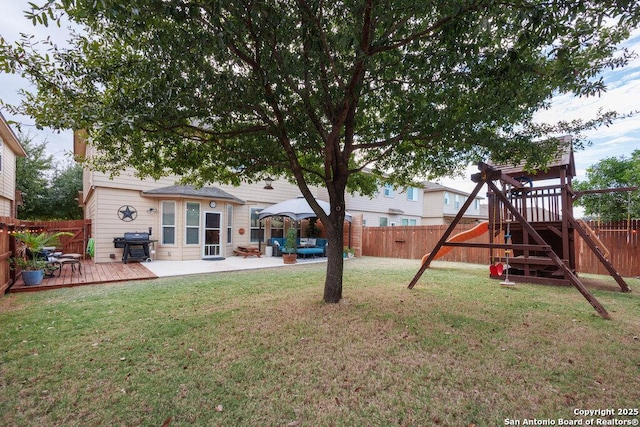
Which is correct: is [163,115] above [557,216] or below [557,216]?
above

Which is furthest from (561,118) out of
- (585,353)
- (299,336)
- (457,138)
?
(299,336)

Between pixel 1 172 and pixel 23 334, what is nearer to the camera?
pixel 23 334

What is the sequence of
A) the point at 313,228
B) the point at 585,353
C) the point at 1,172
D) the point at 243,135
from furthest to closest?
the point at 313,228
the point at 1,172
the point at 243,135
the point at 585,353

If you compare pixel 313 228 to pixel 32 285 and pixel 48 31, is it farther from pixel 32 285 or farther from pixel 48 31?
pixel 48 31

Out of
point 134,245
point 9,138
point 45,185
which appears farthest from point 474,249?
point 45,185

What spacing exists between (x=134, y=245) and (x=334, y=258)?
9.03 metres

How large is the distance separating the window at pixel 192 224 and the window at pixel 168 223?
0.48m

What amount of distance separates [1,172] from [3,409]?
11.3m

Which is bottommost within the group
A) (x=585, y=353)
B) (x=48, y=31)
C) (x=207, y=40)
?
(x=585, y=353)

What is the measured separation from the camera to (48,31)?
155 inches

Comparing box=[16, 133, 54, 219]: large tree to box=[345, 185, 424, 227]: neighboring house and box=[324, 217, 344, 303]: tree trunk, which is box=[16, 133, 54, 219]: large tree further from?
box=[324, 217, 344, 303]: tree trunk

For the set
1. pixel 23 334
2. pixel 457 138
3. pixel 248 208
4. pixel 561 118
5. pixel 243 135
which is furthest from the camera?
pixel 248 208

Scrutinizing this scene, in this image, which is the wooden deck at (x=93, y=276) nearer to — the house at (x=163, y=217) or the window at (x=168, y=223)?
the house at (x=163, y=217)

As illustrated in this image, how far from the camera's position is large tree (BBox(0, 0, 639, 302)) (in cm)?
312
